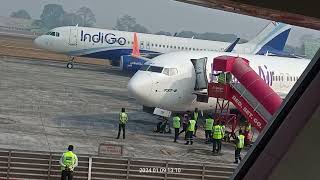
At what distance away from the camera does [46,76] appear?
54.0 m

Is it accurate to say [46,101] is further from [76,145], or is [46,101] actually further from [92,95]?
[76,145]

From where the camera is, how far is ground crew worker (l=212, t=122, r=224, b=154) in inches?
931

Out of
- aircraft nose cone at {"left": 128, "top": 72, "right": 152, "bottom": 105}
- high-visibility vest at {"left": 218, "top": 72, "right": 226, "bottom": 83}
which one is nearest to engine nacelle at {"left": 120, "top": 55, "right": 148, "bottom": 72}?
aircraft nose cone at {"left": 128, "top": 72, "right": 152, "bottom": 105}

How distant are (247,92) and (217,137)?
2.99 metres

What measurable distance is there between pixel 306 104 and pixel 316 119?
199 millimetres

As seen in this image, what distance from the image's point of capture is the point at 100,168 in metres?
16.3

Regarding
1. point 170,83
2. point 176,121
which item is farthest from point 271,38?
point 176,121

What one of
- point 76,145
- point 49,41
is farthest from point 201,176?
point 49,41

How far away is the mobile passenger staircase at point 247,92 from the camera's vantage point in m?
23.3

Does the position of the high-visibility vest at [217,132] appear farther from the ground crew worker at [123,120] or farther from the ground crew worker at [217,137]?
the ground crew worker at [123,120]

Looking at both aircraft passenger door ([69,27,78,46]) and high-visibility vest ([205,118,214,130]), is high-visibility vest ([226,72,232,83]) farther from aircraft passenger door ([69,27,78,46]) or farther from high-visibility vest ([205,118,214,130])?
aircraft passenger door ([69,27,78,46])

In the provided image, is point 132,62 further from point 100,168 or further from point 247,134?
point 100,168

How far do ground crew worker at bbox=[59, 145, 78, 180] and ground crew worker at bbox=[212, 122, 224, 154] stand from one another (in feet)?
31.9

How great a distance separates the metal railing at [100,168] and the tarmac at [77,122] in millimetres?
5110
